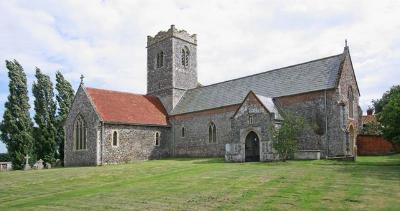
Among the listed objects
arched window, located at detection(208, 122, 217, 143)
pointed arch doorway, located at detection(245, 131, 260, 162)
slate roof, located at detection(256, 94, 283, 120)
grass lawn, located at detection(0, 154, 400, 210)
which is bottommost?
grass lawn, located at detection(0, 154, 400, 210)

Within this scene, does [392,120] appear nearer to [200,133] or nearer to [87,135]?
[200,133]

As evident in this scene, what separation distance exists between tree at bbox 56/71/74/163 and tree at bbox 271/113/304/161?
2734 centimetres

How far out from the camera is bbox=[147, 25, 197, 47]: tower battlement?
164 feet

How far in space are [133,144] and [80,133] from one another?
5.66 m

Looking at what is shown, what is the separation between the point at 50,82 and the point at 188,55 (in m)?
16.9

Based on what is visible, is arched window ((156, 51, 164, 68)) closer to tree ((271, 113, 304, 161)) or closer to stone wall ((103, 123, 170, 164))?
stone wall ((103, 123, 170, 164))

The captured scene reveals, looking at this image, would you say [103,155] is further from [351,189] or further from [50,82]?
[351,189]

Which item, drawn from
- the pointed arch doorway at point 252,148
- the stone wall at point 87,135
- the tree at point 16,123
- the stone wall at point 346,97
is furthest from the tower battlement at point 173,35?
the stone wall at point 346,97

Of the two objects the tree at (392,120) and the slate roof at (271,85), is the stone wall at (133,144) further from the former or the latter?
the tree at (392,120)

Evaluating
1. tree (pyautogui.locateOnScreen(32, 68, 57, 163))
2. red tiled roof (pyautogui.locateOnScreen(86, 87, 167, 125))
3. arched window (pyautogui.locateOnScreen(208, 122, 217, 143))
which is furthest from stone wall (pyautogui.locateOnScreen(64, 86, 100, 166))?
arched window (pyautogui.locateOnScreen(208, 122, 217, 143))

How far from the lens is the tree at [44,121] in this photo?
45.3 m

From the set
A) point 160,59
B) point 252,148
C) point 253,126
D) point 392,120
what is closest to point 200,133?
point 252,148

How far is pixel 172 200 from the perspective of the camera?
14.9 m

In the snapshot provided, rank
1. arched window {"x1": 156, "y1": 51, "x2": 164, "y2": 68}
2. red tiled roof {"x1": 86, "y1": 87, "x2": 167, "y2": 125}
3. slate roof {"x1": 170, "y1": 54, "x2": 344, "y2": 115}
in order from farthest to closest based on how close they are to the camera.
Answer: arched window {"x1": 156, "y1": 51, "x2": 164, "y2": 68} → red tiled roof {"x1": 86, "y1": 87, "x2": 167, "y2": 125} → slate roof {"x1": 170, "y1": 54, "x2": 344, "y2": 115}
